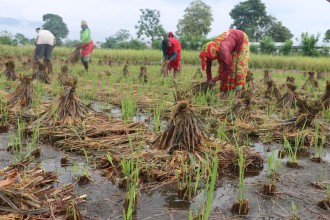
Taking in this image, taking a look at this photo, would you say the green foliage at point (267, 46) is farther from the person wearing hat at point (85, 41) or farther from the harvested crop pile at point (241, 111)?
the harvested crop pile at point (241, 111)

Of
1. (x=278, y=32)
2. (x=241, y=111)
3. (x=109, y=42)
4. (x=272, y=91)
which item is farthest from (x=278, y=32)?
(x=241, y=111)

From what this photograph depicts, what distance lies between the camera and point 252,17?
153 feet

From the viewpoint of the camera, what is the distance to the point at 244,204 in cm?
178

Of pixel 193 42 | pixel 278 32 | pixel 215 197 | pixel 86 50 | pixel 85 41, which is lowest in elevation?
pixel 215 197

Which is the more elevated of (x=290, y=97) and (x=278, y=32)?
(x=278, y=32)

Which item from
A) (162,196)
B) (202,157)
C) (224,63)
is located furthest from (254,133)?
(224,63)

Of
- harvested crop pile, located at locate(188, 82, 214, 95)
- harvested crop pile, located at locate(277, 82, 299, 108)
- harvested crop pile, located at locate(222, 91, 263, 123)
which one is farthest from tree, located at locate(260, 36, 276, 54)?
harvested crop pile, located at locate(222, 91, 263, 123)

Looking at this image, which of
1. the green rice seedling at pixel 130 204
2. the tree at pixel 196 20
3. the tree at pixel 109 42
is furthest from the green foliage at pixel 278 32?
the green rice seedling at pixel 130 204

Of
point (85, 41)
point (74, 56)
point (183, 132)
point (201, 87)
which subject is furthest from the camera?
point (74, 56)

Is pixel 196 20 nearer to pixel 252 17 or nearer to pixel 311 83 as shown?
pixel 252 17

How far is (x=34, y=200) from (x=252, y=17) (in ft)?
159

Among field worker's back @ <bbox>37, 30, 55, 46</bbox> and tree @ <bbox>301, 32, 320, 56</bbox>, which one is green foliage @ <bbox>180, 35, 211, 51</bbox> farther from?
field worker's back @ <bbox>37, 30, 55, 46</bbox>

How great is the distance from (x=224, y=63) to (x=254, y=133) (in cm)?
204

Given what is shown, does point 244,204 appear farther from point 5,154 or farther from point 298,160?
point 5,154
